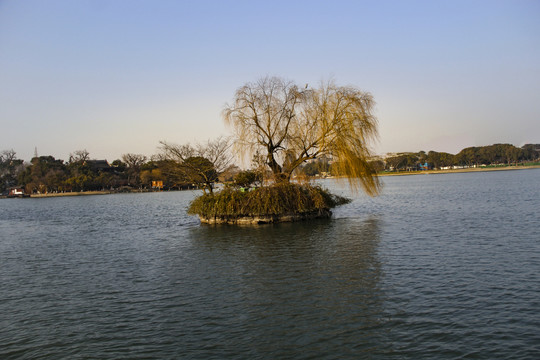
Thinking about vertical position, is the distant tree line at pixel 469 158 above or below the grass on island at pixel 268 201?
above

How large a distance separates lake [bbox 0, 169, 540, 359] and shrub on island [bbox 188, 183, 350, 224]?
19.4ft

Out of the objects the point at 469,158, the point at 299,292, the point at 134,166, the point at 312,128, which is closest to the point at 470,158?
the point at 469,158

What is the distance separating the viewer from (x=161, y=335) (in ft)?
27.0

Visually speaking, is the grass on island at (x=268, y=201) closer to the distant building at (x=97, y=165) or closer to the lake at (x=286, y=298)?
the lake at (x=286, y=298)

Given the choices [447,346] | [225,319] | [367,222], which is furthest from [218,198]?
[447,346]

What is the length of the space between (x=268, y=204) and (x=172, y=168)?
804 centimetres

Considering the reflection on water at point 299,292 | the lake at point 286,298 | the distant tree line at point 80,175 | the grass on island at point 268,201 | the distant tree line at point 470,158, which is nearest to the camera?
the lake at point 286,298

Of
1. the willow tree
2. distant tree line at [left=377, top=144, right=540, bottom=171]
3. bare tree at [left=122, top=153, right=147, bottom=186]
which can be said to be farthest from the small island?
distant tree line at [left=377, top=144, right=540, bottom=171]

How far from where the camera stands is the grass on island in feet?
83.4

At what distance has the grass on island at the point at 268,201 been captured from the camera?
25.4 meters


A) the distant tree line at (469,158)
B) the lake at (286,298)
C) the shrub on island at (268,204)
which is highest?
the distant tree line at (469,158)

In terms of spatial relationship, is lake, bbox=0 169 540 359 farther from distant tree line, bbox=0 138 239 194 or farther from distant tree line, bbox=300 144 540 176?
distant tree line, bbox=300 144 540 176

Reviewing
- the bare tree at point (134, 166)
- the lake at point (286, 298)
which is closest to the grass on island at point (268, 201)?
the lake at point (286, 298)

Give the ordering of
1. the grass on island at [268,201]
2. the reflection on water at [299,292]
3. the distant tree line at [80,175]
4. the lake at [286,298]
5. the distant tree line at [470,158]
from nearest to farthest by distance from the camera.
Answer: the lake at [286,298]
the reflection on water at [299,292]
the grass on island at [268,201]
the distant tree line at [80,175]
the distant tree line at [470,158]
